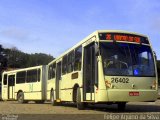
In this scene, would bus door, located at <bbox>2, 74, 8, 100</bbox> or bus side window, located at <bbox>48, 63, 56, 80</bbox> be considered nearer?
bus side window, located at <bbox>48, 63, 56, 80</bbox>

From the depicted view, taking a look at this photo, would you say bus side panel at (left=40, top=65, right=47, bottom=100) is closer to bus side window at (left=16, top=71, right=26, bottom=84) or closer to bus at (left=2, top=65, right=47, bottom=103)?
bus at (left=2, top=65, right=47, bottom=103)

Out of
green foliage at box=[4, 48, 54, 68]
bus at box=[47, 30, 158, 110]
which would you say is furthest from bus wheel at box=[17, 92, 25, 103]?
green foliage at box=[4, 48, 54, 68]

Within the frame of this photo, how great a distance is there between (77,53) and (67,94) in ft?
10.1

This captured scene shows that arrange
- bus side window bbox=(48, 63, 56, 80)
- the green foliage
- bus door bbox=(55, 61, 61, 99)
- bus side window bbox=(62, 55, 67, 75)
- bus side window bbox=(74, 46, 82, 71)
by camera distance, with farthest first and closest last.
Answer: the green foliage < bus side window bbox=(48, 63, 56, 80) < bus door bbox=(55, 61, 61, 99) < bus side window bbox=(62, 55, 67, 75) < bus side window bbox=(74, 46, 82, 71)

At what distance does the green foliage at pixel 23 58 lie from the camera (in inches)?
4970

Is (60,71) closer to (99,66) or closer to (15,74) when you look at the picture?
(99,66)

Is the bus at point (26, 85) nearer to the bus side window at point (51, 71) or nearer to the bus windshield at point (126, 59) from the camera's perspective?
the bus side window at point (51, 71)

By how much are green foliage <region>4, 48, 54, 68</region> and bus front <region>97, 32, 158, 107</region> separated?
10874 cm

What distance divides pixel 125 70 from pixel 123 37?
1481mm

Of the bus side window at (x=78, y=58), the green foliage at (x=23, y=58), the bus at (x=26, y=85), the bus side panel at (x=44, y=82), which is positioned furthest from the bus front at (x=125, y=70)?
the green foliage at (x=23, y=58)

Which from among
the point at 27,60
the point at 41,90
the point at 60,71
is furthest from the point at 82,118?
the point at 27,60

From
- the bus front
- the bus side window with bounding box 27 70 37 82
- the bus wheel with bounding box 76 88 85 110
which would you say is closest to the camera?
the bus front

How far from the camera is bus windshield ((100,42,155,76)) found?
16.2 meters

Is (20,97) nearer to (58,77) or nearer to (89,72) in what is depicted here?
(58,77)
